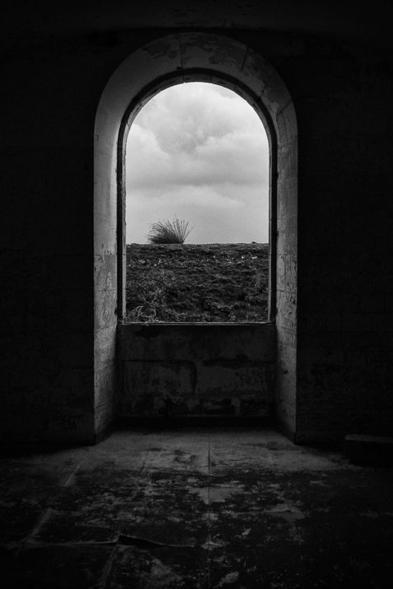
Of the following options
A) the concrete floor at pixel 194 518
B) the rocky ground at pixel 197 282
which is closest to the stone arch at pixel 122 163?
the rocky ground at pixel 197 282

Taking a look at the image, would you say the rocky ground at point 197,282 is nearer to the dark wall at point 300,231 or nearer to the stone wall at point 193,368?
the stone wall at point 193,368

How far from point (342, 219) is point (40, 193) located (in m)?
Answer: 2.51

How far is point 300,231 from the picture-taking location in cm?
445

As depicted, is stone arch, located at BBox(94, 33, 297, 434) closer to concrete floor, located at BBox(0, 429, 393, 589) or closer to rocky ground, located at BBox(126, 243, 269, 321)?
rocky ground, located at BBox(126, 243, 269, 321)

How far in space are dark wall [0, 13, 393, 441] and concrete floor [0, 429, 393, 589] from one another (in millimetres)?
519

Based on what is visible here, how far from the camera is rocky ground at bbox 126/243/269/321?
5.36 m

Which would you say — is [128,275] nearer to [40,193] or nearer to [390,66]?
[40,193]

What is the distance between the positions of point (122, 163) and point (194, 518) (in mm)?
3318

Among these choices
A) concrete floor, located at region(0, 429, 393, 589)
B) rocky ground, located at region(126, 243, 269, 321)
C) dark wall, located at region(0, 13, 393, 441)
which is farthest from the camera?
rocky ground, located at region(126, 243, 269, 321)

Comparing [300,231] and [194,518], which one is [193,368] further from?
[194,518]

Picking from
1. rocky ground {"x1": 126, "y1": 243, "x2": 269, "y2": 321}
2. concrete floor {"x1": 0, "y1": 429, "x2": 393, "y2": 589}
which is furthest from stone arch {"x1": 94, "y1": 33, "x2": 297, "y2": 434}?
concrete floor {"x1": 0, "y1": 429, "x2": 393, "y2": 589}

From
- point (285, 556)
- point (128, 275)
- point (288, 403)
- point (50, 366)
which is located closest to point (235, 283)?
point (128, 275)

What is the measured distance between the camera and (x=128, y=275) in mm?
5715

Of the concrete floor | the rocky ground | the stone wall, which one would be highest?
the rocky ground
